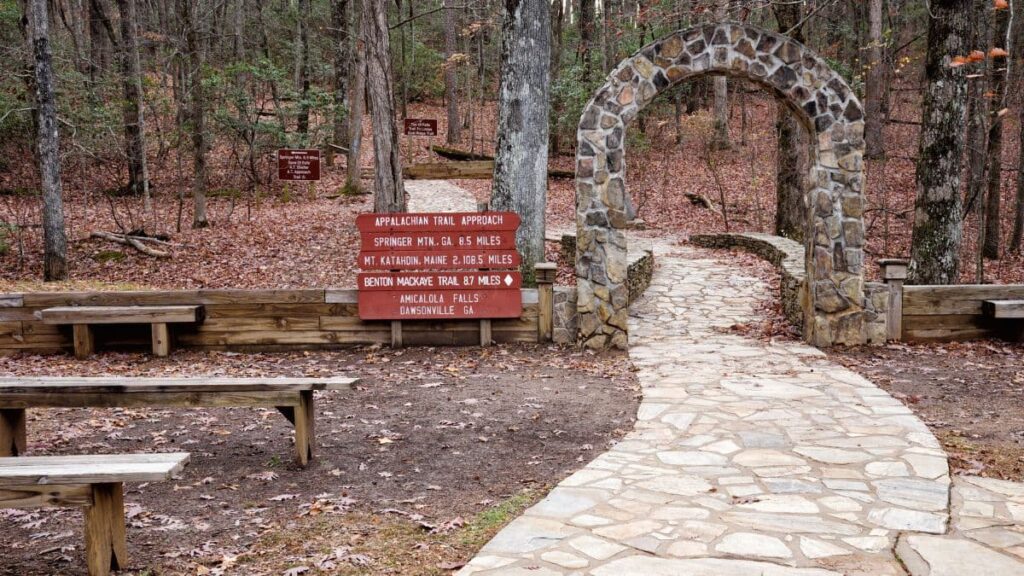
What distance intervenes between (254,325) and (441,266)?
2334mm

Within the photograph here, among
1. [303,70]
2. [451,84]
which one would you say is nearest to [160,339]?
[451,84]

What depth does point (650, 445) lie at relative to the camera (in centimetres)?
600

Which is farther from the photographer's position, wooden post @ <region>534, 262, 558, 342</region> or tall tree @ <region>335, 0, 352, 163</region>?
tall tree @ <region>335, 0, 352, 163</region>

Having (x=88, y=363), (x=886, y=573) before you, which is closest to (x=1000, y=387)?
(x=886, y=573)

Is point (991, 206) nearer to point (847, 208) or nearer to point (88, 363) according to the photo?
point (847, 208)

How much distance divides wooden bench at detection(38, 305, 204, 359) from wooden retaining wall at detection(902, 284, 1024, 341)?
8339 mm

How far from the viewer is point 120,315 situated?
914 centimetres

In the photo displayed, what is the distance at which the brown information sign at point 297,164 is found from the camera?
1914 cm

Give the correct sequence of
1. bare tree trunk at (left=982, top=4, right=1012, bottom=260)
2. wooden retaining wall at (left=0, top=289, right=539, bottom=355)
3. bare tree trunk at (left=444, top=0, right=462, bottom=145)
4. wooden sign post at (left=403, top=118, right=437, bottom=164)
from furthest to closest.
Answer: bare tree trunk at (left=444, top=0, right=462, bottom=145)
wooden sign post at (left=403, top=118, right=437, bottom=164)
bare tree trunk at (left=982, top=4, right=1012, bottom=260)
wooden retaining wall at (left=0, top=289, right=539, bottom=355)

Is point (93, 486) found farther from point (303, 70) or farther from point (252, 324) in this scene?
point (303, 70)

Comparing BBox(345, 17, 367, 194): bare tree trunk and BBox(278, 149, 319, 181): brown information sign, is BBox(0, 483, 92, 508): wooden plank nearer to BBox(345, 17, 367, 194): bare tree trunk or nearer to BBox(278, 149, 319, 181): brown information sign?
BBox(278, 149, 319, 181): brown information sign

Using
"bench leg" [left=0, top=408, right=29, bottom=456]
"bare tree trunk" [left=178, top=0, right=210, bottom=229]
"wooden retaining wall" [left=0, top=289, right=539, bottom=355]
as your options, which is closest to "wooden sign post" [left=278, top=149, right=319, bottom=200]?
"bare tree trunk" [left=178, top=0, right=210, bottom=229]

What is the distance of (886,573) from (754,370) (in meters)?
4.57

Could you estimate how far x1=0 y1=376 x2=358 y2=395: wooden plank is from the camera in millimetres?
5254
